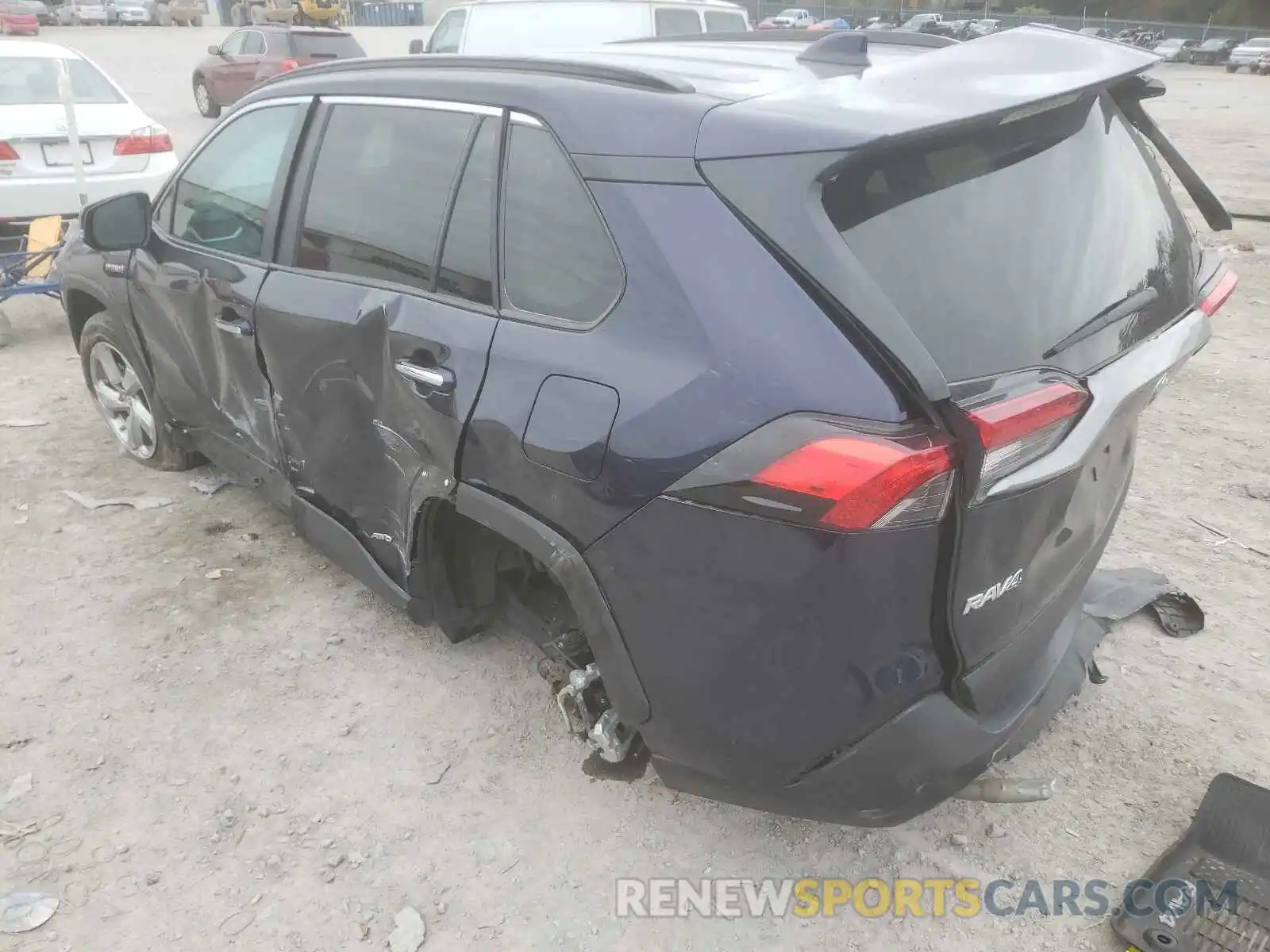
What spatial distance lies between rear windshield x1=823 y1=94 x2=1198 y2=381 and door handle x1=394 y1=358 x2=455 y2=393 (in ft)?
3.45

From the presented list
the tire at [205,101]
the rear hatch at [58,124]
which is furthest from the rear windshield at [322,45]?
the rear hatch at [58,124]

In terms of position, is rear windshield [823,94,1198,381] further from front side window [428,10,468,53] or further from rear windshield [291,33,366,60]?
rear windshield [291,33,366,60]

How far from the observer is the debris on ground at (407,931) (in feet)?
7.07

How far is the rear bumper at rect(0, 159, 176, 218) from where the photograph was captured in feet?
22.8

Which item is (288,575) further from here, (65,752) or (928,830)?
(928,830)

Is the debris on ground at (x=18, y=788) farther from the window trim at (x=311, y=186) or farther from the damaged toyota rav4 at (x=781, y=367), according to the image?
the window trim at (x=311, y=186)

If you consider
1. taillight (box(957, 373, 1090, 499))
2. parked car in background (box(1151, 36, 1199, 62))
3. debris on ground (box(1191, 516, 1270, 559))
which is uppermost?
parked car in background (box(1151, 36, 1199, 62))

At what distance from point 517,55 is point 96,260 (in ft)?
8.68

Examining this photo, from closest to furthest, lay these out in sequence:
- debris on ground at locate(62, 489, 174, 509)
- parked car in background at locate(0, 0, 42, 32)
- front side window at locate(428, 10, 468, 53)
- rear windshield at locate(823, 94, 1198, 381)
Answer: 1. rear windshield at locate(823, 94, 1198, 381)
2. debris on ground at locate(62, 489, 174, 509)
3. front side window at locate(428, 10, 468, 53)
4. parked car in background at locate(0, 0, 42, 32)

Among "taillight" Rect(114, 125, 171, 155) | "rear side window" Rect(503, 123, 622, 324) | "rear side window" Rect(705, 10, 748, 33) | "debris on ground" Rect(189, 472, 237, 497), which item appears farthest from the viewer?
"rear side window" Rect(705, 10, 748, 33)

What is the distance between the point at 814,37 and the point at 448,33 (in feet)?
27.9

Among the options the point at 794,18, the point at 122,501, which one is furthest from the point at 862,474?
the point at 794,18

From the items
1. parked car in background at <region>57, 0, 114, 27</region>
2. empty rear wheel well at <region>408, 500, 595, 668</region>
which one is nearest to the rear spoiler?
empty rear wheel well at <region>408, 500, 595, 668</region>

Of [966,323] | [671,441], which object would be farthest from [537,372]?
[966,323]
